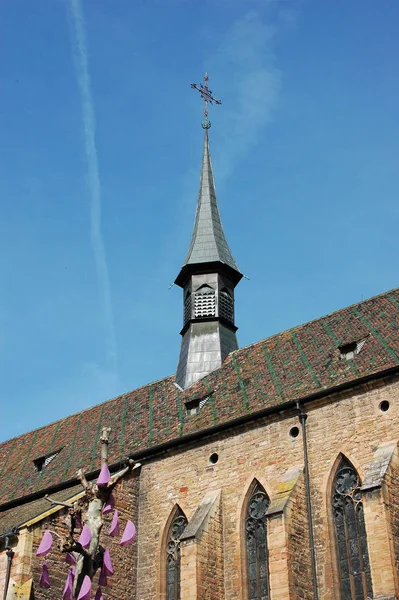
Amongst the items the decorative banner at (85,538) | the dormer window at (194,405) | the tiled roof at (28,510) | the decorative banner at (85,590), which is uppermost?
the dormer window at (194,405)

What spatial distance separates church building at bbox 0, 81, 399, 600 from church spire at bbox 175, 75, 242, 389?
0.40 ft

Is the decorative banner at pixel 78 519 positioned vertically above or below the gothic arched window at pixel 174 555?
below

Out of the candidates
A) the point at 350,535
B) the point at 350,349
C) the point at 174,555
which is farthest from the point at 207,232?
the point at 350,535

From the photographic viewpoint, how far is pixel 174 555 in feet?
68.6

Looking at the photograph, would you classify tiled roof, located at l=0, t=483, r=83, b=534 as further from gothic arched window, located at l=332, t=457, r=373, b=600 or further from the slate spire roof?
the slate spire roof

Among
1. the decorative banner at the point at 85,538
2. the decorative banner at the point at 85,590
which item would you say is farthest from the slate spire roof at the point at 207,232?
the decorative banner at the point at 85,590

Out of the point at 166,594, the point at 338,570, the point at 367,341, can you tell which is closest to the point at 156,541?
→ the point at 166,594

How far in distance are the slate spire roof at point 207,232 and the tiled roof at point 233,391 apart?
3.99 m

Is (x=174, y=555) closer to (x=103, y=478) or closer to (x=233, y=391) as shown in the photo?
(x=233, y=391)

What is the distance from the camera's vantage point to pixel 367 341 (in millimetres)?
21609

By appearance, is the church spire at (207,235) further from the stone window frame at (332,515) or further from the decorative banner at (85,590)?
the decorative banner at (85,590)

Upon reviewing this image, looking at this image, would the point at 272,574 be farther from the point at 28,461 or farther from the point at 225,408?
the point at 28,461

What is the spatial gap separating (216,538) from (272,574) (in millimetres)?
2352

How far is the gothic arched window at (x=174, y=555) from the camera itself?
20536 millimetres
